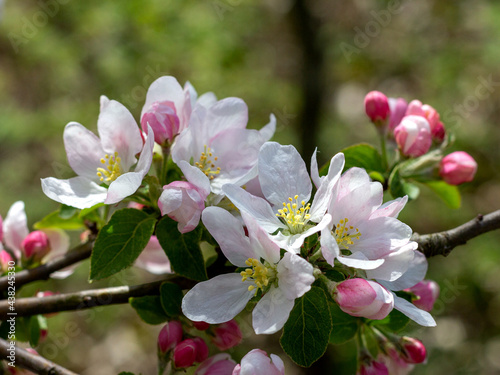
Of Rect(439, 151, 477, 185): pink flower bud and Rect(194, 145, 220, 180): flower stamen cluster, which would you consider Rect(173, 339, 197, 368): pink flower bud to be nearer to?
Rect(194, 145, 220, 180): flower stamen cluster

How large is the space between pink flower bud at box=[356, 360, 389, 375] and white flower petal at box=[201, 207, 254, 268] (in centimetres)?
36

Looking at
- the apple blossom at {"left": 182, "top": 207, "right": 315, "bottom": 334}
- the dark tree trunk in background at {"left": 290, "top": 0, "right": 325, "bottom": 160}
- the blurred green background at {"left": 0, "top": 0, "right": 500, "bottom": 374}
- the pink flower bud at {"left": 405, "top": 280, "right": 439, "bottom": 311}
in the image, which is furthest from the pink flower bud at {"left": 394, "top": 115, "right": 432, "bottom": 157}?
the dark tree trunk in background at {"left": 290, "top": 0, "right": 325, "bottom": 160}

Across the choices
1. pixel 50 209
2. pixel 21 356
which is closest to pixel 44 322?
pixel 21 356

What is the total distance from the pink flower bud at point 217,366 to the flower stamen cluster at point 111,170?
407 mm

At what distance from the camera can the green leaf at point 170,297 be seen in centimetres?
98

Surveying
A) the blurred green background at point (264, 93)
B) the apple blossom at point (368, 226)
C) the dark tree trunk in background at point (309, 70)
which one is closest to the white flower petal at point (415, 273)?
the apple blossom at point (368, 226)

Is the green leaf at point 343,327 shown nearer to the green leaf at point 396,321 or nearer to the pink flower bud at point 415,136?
the green leaf at point 396,321

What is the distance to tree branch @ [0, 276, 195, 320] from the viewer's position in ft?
3.37

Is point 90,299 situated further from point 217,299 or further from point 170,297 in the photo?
point 217,299

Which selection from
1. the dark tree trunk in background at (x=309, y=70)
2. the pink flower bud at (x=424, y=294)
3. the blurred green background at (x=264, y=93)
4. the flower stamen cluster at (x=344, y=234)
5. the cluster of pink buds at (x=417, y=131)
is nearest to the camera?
the flower stamen cluster at (x=344, y=234)

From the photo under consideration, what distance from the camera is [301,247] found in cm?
87

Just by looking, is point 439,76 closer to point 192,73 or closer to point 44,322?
point 192,73

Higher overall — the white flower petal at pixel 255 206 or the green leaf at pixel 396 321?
the white flower petal at pixel 255 206

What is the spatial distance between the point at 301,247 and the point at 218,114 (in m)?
→ 0.34
